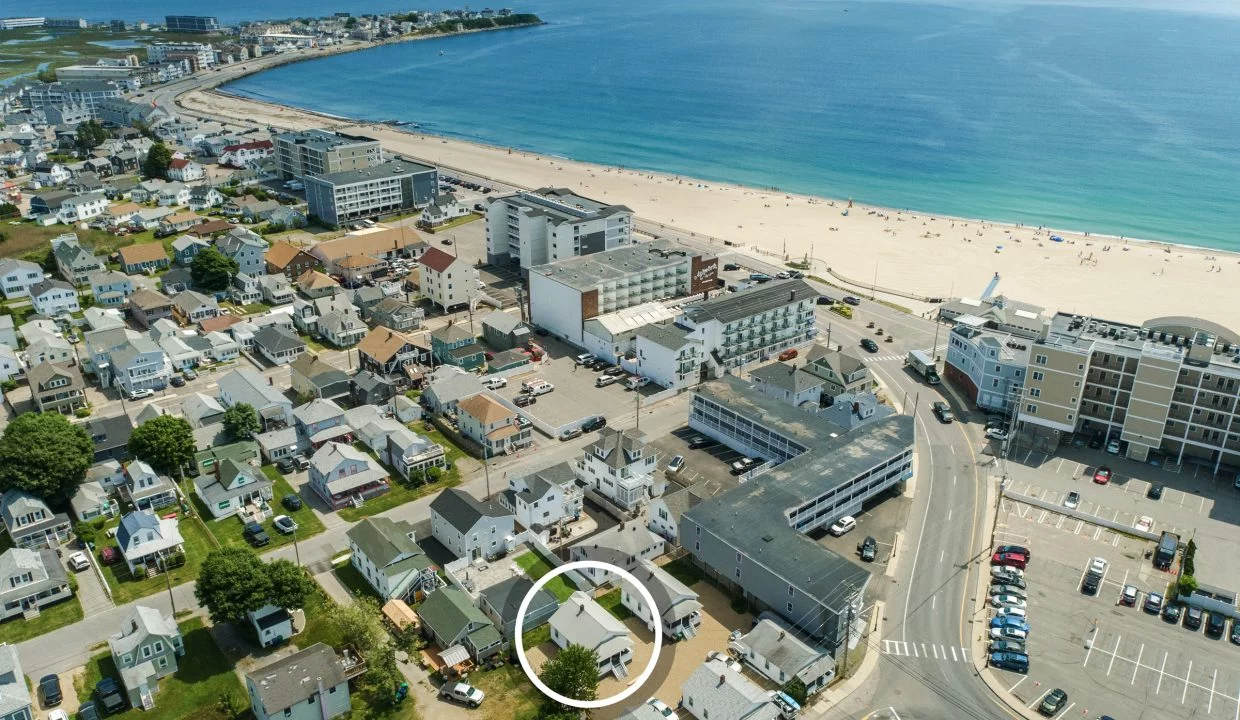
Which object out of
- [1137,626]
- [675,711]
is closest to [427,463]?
[675,711]

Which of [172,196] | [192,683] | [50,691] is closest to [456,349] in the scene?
[192,683]

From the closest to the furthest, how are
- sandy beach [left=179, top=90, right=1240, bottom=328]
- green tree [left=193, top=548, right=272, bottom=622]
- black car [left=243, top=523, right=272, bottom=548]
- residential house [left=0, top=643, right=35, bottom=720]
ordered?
residential house [left=0, top=643, right=35, bottom=720], green tree [left=193, top=548, right=272, bottom=622], black car [left=243, top=523, right=272, bottom=548], sandy beach [left=179, top=90, right=1240, bottom=328]

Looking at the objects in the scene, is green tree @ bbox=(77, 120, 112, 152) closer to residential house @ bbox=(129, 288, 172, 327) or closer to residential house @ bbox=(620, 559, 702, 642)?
residential house @ bbox=(129, 288, 172, 327)

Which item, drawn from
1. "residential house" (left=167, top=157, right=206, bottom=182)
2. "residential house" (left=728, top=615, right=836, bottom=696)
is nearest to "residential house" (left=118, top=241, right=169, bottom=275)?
"residential house" (left=167, top=157, right=206, bottom=182)

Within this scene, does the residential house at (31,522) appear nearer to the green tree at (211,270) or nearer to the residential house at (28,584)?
the residential house at (28,584)

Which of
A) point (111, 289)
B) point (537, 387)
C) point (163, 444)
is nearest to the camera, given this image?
point (163, 444)

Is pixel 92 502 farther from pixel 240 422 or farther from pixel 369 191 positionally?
pixel 369 191
